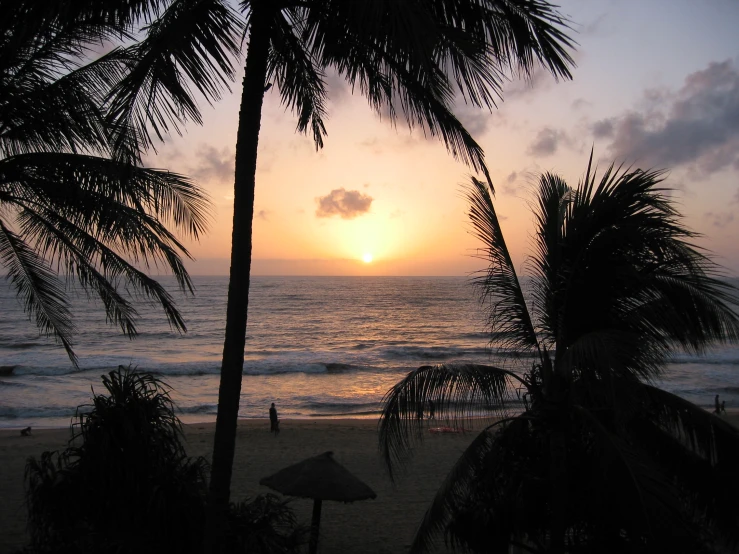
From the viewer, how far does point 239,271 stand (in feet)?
14.7

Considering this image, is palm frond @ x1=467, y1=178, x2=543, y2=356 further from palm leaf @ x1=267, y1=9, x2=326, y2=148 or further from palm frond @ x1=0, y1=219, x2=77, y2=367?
palm frond @ x1=0, y1=219, x2=77, y2=367

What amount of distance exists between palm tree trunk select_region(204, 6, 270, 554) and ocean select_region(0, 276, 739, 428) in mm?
4268

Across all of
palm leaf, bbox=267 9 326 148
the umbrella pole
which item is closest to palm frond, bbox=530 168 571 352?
palm leaf, bbox=267 9 326 148

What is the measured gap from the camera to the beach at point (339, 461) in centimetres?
993

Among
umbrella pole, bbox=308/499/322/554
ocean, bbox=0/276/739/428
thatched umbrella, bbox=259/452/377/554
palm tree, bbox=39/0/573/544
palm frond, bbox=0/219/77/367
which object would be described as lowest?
ocean, bbox=0/276/739/428

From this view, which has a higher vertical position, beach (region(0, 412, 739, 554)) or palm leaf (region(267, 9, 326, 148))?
palm leaf (region(267, 9, 326, 148))

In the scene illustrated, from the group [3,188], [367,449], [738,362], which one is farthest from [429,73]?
[738,362]

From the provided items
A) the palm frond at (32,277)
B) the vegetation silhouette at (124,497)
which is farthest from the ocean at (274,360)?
the vegetation silhouette at (124,497)

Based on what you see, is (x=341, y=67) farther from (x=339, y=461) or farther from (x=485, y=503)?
(x=339, y=461)

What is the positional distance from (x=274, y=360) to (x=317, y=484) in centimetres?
2941

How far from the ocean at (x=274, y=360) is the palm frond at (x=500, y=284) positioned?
17.0 feet

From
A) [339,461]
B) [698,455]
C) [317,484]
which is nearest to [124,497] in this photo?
[317,484]

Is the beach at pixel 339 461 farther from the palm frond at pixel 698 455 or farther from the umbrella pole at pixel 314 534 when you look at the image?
the palm frond at pixel 698 455

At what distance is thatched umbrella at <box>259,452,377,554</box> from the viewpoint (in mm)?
7703
